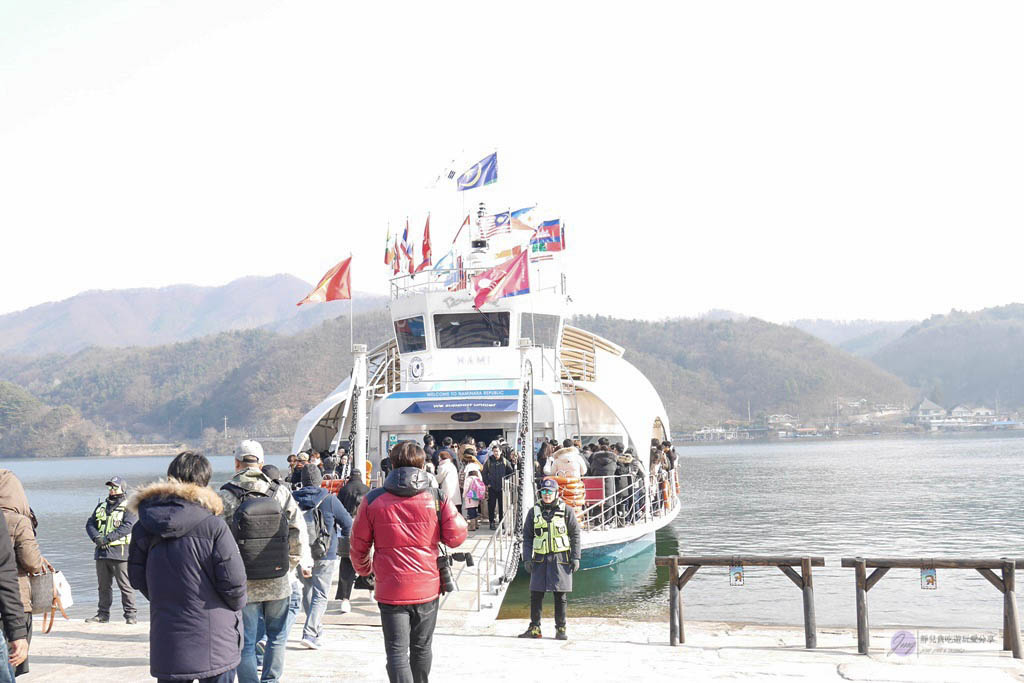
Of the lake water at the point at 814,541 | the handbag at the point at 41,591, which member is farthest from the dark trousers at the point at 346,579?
the handbag at the point at 41,591

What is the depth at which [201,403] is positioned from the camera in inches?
7485

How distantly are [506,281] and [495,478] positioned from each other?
570cm

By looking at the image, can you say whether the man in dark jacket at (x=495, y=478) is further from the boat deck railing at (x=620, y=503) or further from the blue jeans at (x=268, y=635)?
the blue jeans at (x=268, y=635)

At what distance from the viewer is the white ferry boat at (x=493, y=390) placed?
17.5 meters

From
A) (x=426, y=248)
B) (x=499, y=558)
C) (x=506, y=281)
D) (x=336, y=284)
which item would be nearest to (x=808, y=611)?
(x=499, y=558)

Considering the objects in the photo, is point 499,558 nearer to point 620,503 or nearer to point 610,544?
point 610,544

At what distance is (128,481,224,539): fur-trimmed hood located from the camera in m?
4.47

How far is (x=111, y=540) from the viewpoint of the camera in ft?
35.5

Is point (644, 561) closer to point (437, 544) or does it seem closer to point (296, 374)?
point (437, 544)

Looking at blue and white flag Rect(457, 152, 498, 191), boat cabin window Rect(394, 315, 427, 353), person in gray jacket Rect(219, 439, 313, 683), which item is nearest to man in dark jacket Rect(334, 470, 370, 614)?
person in gray jacket Rect(219, 439, 313, 683)

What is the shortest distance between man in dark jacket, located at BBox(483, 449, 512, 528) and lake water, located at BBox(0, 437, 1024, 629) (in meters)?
1.37

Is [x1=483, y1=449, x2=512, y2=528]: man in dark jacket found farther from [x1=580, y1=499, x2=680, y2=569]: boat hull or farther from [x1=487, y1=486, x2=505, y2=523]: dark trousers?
[x1=580, y1=499, x2=680, y2=569]: boat hull

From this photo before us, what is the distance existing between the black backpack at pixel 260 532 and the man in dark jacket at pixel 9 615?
5.02 ft

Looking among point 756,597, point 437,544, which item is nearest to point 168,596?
point 437,544
